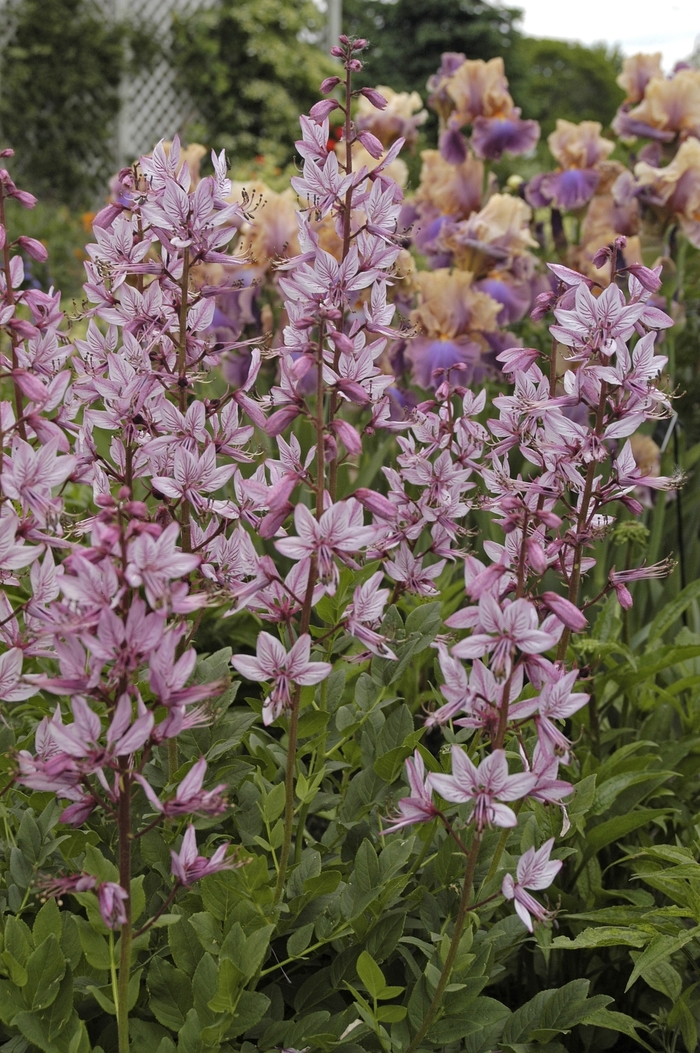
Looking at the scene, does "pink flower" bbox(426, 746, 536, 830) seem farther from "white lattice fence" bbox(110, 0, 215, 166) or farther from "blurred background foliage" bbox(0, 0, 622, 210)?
"white lattice fence" bbox(110, 0, 215, 166)

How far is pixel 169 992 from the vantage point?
1100 millimetres

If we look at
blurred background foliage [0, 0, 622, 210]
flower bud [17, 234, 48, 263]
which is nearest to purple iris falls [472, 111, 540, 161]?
flower bud [17, 234, 48, 263]

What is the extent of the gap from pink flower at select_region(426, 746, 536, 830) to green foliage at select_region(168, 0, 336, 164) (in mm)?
12132

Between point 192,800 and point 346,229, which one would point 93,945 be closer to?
point 192,800

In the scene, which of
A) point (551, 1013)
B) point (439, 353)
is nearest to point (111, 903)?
point (551, 1013)

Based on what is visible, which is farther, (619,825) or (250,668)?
(619,825)

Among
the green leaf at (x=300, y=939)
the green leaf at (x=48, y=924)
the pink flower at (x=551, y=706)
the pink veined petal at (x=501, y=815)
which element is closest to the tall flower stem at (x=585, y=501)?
the pink flower at (x=551, y=706)

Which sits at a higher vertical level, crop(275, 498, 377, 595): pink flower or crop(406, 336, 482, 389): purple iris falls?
crop(275, 498, 377, 595): pink flower

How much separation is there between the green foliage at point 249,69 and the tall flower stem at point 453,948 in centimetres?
1212

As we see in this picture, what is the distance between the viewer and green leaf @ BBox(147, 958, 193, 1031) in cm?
109

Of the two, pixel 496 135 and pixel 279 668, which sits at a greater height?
pixel 496 135

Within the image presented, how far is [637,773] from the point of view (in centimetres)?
156

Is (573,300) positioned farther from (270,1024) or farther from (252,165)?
(252,165)

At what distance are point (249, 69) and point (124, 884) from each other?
1318 cm
